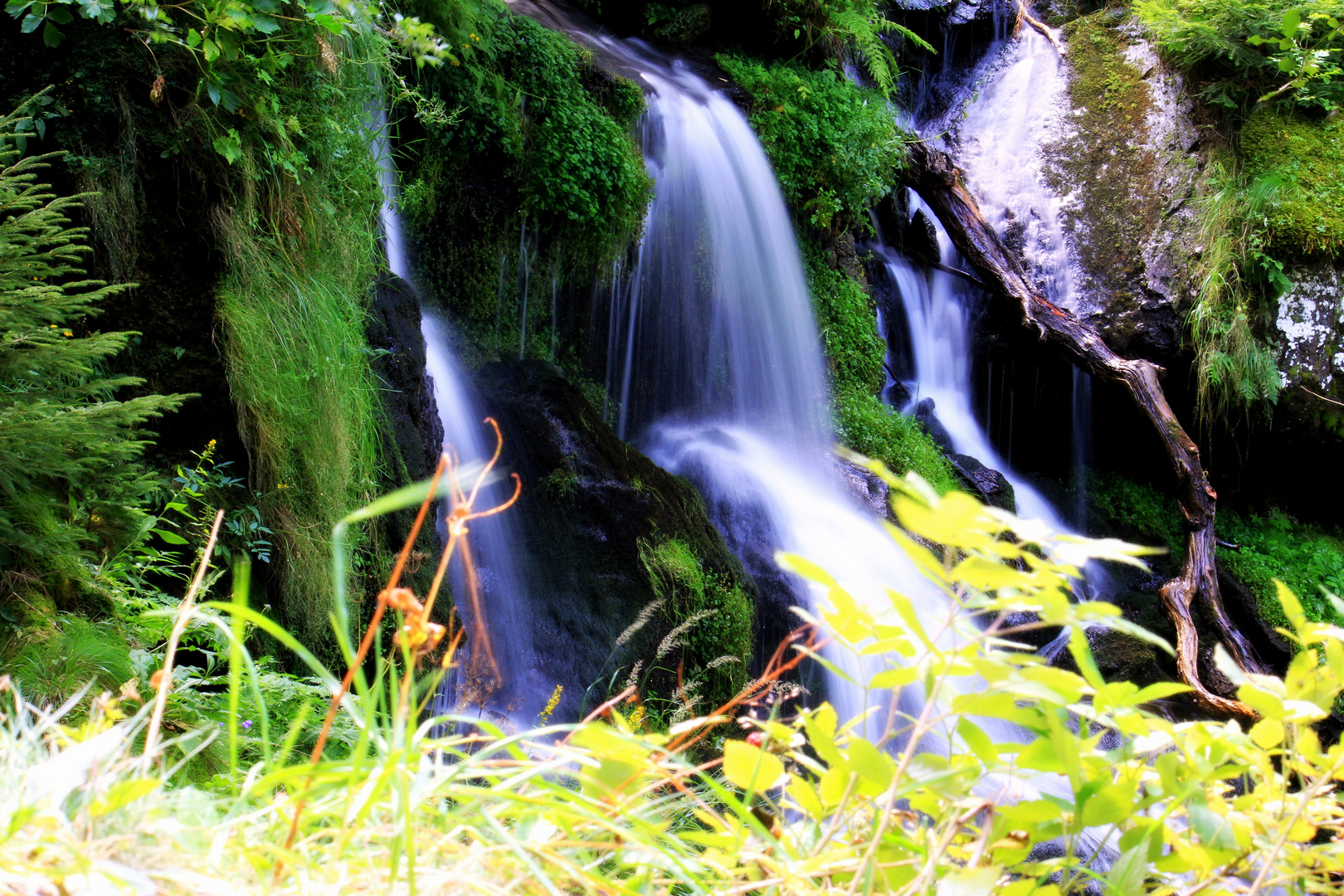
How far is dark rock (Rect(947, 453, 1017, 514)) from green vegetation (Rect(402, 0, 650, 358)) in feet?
11.1


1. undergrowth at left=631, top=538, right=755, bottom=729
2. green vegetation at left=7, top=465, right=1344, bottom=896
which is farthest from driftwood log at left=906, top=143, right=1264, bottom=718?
green vegetation at left=7, top=465, right=1344, bottom=896

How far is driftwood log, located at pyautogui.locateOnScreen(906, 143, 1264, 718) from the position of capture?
561cm

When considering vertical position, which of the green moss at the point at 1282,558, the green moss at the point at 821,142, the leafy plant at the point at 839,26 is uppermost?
the leafy plant at the point at 839,26

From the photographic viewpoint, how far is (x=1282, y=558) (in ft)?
24.7

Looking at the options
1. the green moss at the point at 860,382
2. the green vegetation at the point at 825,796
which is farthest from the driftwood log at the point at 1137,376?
the green vegetation at the point at 825,796

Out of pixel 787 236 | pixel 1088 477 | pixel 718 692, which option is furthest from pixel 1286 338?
pixel 718 692

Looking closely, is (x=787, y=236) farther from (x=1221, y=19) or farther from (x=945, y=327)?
(x=1221, y=19)

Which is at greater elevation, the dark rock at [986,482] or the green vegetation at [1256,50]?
the green vegetation at [1256,50]

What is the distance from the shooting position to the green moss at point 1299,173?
679 centimetres

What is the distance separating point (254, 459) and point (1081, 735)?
2.69 metres

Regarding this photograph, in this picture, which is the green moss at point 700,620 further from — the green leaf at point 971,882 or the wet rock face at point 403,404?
the green leaf at point 971,882

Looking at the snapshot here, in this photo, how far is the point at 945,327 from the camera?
8.18 metres

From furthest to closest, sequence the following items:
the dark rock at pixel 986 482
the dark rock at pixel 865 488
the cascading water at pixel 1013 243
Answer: the cascading water at pixel 1013 243, the dark rock at pixel 986 482, the dark rock at pixel 865 488

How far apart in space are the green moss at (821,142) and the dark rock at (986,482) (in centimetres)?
232
